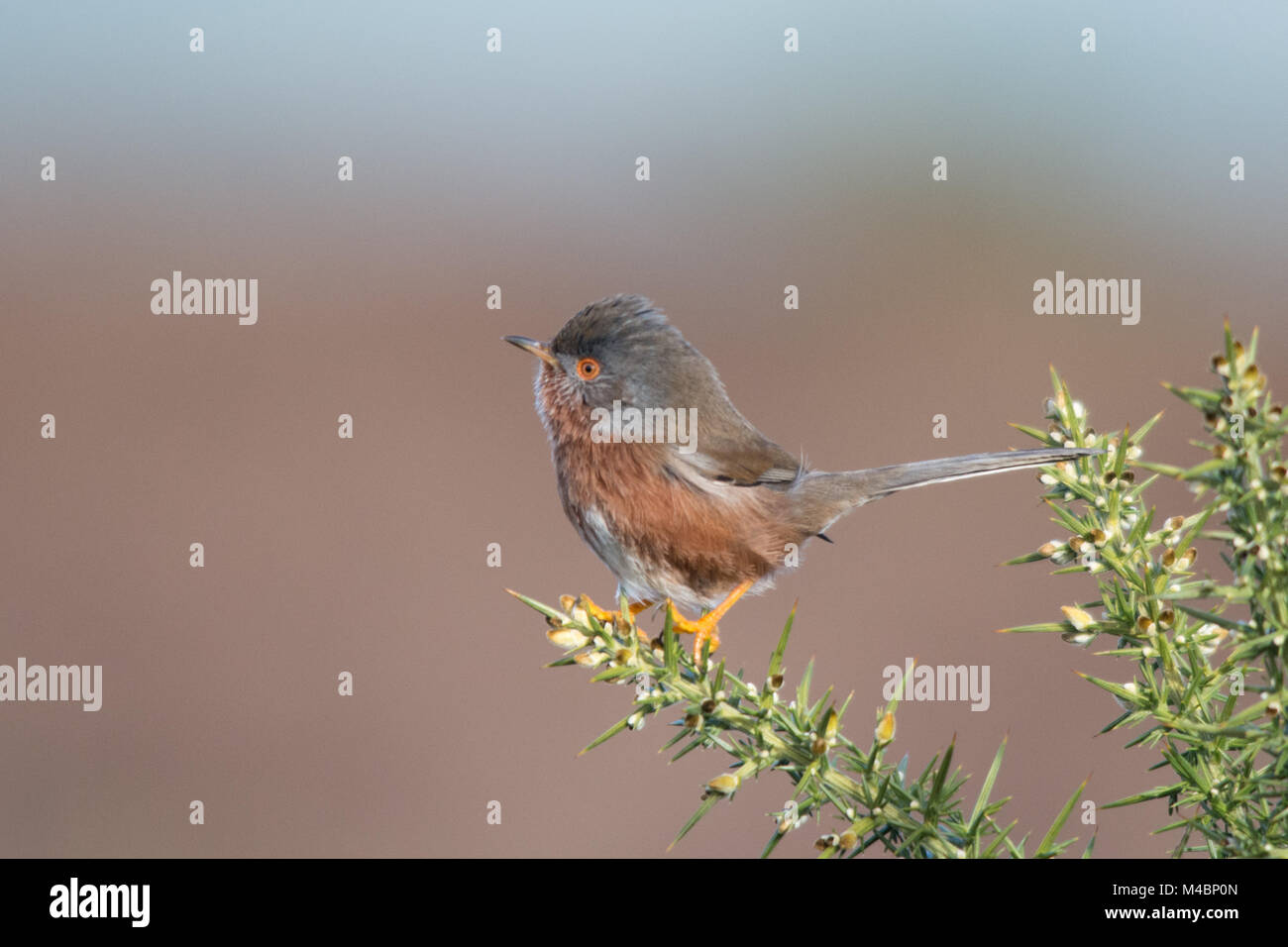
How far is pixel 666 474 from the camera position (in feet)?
14.4

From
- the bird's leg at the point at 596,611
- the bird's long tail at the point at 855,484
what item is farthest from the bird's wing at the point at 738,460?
the bird's leg at the point at 596,611

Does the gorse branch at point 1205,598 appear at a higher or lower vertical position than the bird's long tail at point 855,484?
lower

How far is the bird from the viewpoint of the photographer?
4.28 metres

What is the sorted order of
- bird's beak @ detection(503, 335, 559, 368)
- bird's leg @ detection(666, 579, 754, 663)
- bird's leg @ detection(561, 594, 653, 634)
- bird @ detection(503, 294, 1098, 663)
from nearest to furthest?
1. bird's leg @ detection(561, 594, 653, 634)
2. bird's leg @ detection(666, 579, 754, 663)
3. bird @ detection(503, 294, 1098, 663)
4. bird's beak @ detection(503, 335, 559, 368)

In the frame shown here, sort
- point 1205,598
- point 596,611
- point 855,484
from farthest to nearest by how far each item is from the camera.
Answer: point 855,484 → point 596,611 → point 1205,598

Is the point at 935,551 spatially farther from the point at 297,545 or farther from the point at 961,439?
the point at 297,545

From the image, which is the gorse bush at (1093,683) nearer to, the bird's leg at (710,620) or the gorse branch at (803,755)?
the gorse branch at (803,755)

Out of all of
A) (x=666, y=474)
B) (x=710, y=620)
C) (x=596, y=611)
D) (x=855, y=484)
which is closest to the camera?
(x=596, y=611)

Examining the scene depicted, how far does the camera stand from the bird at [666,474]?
428 cm

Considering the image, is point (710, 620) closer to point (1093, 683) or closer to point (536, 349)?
point (536, 349)

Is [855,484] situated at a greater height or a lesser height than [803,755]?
greater

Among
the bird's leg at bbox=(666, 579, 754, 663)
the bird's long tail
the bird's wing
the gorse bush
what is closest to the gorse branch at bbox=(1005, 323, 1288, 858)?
the gorse bush

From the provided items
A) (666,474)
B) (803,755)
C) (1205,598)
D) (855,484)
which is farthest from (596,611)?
(855,484)

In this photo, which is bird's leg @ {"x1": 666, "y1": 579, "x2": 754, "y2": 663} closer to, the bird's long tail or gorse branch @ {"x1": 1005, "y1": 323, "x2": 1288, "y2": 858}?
the bird's long tail
